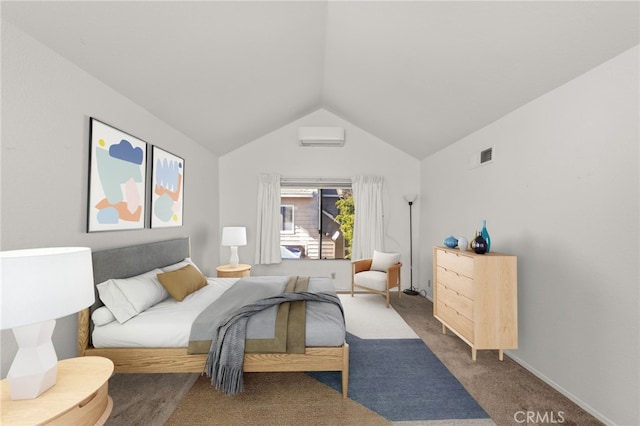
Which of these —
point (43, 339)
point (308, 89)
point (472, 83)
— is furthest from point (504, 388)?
point (308, 89)

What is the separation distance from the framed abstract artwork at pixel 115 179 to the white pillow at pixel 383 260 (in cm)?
340

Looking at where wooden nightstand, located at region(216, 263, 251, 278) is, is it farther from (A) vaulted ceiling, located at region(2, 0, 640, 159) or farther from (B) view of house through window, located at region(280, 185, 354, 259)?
(A) vaulted ceiling, located at region(2, 0, 640, 159)

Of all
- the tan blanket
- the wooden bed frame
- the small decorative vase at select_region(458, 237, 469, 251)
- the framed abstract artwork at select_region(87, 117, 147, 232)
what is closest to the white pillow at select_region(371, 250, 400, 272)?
the small decorative vase at select_region(458, 237, 469, 251)

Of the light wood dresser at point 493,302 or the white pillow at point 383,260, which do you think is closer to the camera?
the light wood dresser at point 493,302

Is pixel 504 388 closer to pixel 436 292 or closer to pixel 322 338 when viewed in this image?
pixel 436 292

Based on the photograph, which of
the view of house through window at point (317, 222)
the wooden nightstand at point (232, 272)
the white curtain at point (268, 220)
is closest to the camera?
the wooden nightstand at point (232, 272)

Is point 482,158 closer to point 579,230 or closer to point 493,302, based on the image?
point 579,230

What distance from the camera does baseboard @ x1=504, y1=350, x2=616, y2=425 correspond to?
181 cm

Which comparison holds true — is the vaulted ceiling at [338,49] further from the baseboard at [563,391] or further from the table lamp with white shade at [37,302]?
the baseboard at [563,391]

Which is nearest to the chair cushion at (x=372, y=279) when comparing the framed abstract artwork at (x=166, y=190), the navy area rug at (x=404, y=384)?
the navy area rug at (x=404, y=384)

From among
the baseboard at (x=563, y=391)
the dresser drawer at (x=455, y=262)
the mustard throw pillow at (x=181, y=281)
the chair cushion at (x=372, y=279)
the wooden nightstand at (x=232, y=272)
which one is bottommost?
the baseboard at (x=563, y=391)

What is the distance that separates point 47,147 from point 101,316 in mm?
1280

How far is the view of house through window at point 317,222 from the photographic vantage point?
5281mm

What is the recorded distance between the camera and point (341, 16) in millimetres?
2391
